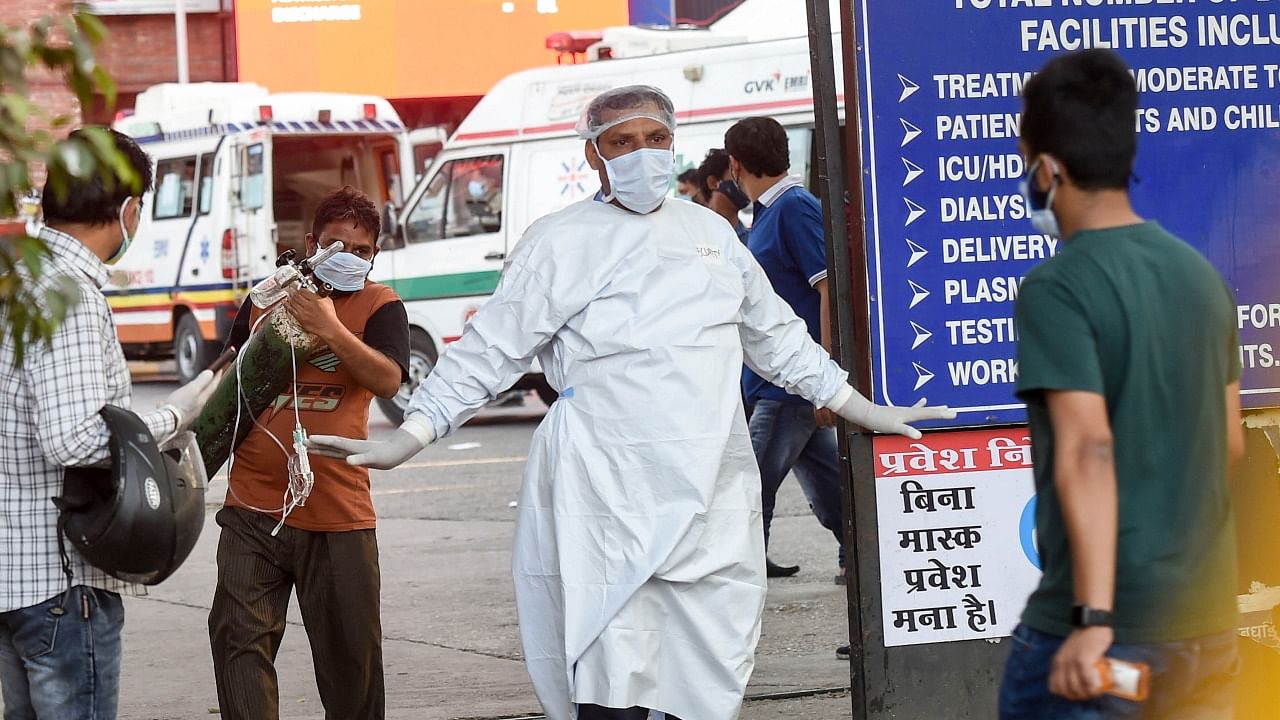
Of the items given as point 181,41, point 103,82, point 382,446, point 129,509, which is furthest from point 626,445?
point 181,41

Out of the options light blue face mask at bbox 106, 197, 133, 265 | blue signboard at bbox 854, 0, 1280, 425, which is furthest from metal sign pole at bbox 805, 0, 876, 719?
light blue face mask at bbox 106, 197, 133, 265

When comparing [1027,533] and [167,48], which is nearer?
[1027,533]

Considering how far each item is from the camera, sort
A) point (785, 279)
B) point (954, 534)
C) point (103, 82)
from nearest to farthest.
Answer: point (103, 82)
point (954, 534)
point (785, 279)

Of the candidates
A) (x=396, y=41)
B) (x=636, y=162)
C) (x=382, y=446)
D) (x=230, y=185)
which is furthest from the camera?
(x=396, y=41)

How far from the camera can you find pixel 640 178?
4.34 meters

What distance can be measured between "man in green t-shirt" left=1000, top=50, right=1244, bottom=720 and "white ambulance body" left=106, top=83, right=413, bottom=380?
15970 millimetres

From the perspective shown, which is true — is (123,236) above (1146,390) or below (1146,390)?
above

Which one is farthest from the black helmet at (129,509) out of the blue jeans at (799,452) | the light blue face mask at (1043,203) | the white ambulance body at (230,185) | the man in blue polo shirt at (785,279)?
the white ambulance body at (230,185)

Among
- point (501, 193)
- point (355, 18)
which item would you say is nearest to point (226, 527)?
→ point (501, 193)

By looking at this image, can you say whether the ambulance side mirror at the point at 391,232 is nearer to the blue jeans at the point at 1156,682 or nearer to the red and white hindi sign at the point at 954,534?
the red and white hindi sign at the point at 954,534

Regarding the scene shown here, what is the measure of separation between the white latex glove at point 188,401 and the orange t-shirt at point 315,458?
0.77 m

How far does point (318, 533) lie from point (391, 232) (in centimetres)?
1078

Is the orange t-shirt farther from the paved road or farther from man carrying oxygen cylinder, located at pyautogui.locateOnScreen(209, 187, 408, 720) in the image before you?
the paved road

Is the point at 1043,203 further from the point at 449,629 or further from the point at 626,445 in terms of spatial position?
the point at 449,629
